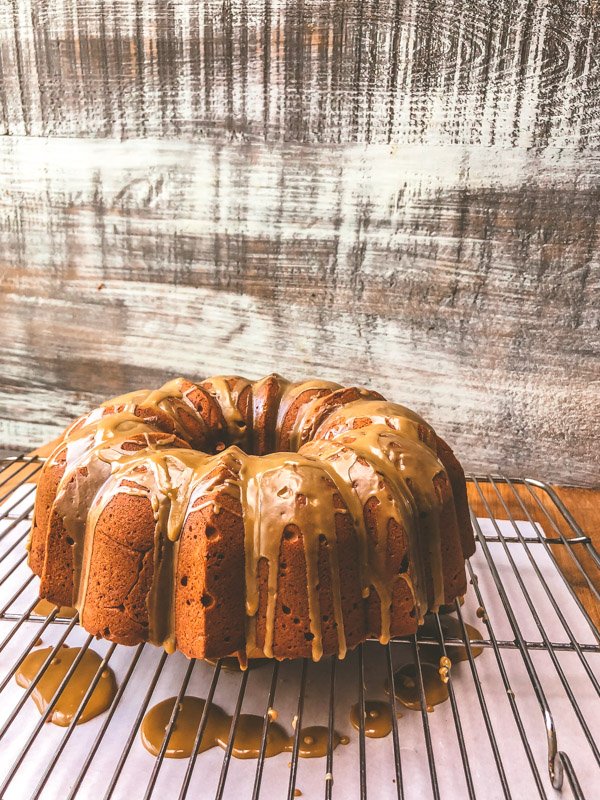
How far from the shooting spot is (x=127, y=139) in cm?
224

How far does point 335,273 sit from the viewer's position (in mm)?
2232

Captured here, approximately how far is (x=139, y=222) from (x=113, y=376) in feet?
1.97

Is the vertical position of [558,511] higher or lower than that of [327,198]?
lower

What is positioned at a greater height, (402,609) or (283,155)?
(283,155)

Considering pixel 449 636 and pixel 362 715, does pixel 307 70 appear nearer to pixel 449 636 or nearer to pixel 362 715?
pixel 449 636

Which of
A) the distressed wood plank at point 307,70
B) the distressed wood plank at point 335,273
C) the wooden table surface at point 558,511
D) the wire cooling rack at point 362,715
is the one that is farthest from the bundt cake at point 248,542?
the distressed wood plank at point 307,70

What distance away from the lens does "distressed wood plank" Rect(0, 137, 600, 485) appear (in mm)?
2084

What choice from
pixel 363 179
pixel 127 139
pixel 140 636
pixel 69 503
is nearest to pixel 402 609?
pixel 140 636

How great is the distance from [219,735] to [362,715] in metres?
0.27

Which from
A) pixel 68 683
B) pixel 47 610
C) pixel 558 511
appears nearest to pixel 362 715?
pixel 68 683

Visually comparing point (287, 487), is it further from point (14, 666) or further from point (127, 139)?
point (127, 139)

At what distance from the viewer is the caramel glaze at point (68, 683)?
1.24 metres

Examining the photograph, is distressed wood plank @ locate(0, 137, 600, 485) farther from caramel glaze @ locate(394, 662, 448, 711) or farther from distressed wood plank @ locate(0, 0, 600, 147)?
caramel glaze @ locate(394, 662, 448, 711)

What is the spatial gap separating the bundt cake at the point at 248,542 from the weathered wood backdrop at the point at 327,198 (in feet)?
3.05
